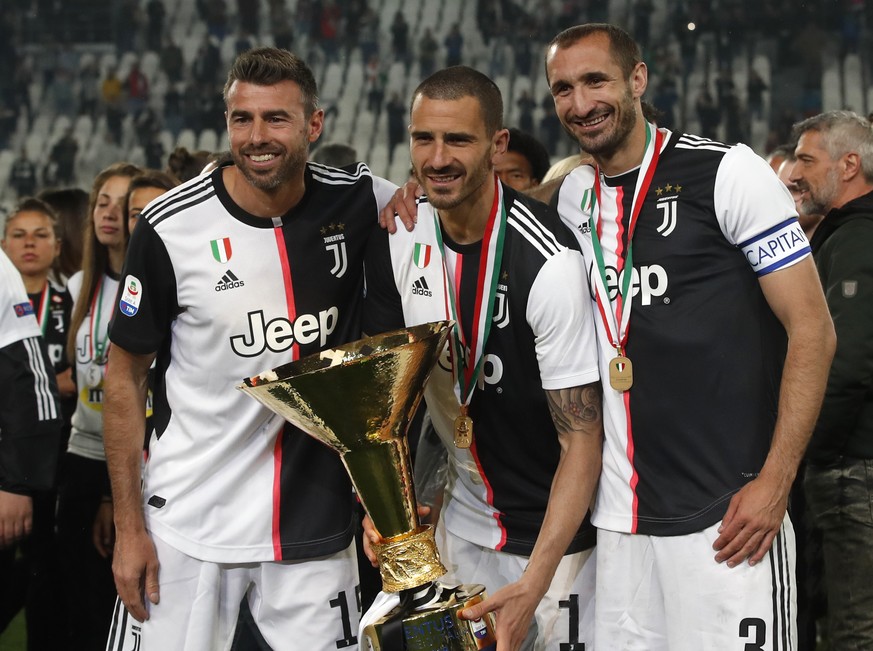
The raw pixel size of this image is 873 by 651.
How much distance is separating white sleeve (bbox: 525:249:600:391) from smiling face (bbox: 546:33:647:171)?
278 millimetres

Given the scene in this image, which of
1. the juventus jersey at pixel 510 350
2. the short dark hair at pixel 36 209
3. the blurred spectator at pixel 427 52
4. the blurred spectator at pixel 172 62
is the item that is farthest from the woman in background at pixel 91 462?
the blurred spectator at pixel 172 62

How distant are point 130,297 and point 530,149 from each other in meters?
2.18

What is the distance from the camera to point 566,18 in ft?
46.9

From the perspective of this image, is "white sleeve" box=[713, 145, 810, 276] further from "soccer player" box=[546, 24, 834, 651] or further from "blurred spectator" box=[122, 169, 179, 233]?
"blurred spectator" box=[122, 169, 179, 233]

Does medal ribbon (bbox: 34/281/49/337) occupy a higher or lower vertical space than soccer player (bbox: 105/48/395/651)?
higher

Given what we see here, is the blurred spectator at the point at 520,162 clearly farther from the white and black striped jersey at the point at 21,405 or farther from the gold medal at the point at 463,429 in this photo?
the white and black striped jersey at the point at 21,405

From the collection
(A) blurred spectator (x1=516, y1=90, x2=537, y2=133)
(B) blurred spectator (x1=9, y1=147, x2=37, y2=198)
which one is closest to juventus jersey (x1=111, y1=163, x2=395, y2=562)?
(A) blurred spectator (x1=516, y1=90, x2=537, y2=133)

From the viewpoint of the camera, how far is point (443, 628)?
2076mm

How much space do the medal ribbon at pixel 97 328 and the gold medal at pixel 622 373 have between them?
2256 millimetres

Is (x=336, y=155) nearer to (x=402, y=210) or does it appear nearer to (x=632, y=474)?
(x=402, y=210)

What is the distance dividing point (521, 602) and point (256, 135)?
4.02 ft

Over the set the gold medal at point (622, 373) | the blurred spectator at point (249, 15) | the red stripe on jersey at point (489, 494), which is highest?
the blurred spectator at point (249, 15)

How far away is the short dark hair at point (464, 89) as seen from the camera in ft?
7.72

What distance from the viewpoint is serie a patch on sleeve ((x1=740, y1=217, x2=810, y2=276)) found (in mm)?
2195
